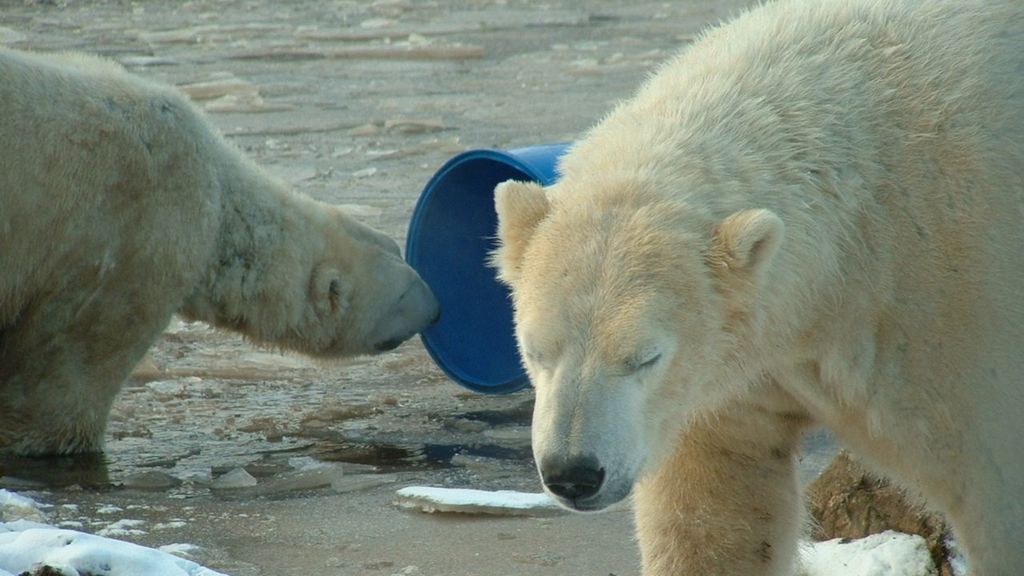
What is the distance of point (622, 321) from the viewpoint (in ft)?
9.15

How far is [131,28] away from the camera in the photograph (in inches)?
518

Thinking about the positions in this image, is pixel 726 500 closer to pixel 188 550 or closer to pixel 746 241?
pixel 746 241

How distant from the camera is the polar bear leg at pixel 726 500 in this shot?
11.2 ft

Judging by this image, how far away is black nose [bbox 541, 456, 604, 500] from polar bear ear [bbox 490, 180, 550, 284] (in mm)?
503

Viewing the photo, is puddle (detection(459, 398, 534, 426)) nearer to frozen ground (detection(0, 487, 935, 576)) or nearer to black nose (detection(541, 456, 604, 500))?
frozen ground (detection(0, 487, 935, 576))

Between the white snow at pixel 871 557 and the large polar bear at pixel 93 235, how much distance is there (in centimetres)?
222

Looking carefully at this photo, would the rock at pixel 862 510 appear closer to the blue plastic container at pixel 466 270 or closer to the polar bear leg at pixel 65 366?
the blue plastic container at pixel 466 270

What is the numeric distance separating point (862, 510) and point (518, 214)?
4.61 ft

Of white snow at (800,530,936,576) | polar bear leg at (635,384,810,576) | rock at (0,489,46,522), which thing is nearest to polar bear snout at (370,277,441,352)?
rock at (0,489,46,522)

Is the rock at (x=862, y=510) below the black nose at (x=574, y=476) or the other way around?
below

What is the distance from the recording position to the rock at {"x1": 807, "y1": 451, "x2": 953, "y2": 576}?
12.1 ft

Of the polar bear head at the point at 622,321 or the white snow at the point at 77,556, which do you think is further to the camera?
the white snow at the point at 77,556

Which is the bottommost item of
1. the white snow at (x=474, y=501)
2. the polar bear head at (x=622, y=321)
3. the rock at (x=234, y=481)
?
the rock at (x=234, y=481)

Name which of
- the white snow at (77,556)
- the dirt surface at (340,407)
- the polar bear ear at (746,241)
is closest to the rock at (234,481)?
the dirt surface at (340,407)
